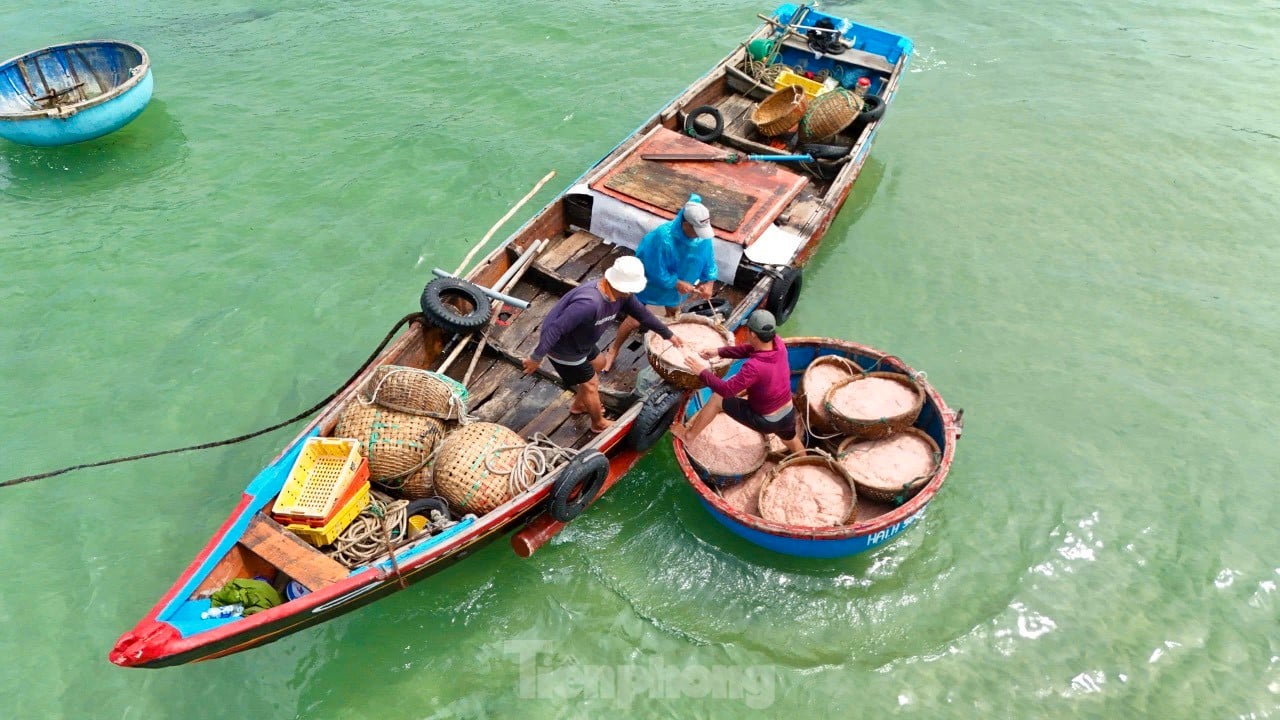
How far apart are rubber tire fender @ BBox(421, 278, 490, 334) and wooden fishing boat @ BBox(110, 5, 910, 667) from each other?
0.07 feet

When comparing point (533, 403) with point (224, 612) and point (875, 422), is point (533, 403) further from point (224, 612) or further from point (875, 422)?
point (875, 422)

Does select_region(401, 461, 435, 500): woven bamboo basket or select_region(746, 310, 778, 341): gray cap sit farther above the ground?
select_region(746, 310, 778, 341): gray cap

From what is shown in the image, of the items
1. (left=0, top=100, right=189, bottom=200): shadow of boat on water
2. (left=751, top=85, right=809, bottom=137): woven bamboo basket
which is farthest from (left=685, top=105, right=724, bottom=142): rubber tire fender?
(left=0, top=100, right=189, bottom=200): shadow of boat on water

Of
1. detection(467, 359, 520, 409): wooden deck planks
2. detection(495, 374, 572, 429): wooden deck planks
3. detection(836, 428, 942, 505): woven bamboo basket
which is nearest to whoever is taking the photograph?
detection(836, 428, 942, 505): woven bamboo basket

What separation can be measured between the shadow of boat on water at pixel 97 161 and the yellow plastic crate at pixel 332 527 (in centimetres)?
881

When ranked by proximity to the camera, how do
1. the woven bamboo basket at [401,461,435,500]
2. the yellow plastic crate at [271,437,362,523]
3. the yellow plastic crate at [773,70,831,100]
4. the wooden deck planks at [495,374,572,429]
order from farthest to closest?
the yellow plastic crate at [773,70,831,100] < the wooden deck planks at [495,374,572,429] < the woven bamboo basket at [401,461,435,500] < the yellow plastic crate at [271,437,362,523]

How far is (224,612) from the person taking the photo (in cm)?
566

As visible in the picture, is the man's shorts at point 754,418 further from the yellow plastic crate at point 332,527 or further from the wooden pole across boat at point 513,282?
the yellow plastic crate at point 332,527

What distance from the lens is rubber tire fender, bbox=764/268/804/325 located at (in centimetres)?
859

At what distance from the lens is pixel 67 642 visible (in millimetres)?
6863

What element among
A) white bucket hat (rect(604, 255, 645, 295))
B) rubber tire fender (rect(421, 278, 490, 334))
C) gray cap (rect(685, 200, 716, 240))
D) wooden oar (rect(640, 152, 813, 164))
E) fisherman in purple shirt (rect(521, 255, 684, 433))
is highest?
gray cap (rect(685, 200, 716, 240))

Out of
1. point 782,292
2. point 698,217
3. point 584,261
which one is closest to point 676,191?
point 584,261

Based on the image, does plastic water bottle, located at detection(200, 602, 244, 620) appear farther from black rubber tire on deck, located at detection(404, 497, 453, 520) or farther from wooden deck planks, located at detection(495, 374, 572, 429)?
wooden deck planks, located at detection(495, 374, 572, 429)

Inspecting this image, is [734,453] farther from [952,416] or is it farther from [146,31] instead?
[146,31]
